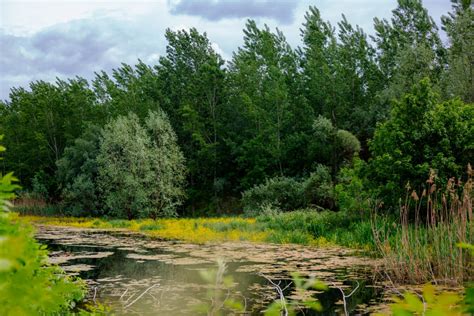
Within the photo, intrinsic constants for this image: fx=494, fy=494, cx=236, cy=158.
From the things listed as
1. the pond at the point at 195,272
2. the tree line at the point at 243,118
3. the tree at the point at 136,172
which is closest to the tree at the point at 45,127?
the tree line at the point at 243,118

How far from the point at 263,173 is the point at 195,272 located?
2182 cm

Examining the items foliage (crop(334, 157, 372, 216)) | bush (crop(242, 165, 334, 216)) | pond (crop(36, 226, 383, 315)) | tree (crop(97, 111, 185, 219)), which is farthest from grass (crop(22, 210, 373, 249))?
tree (crop(97, 111, 185, 219))

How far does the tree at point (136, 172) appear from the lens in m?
31.0

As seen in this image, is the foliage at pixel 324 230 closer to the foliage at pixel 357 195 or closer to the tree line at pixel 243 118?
the foliage at pixel 357 195

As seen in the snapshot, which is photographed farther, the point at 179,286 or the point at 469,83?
the point at 469,83

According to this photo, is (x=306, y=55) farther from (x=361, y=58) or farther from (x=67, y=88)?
(x=67, y=88)

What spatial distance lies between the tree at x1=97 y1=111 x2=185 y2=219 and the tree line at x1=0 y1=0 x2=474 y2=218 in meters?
0.09

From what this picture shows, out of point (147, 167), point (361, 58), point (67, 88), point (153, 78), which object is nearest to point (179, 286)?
point (147, 167)

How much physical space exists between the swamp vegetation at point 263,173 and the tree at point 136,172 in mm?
140

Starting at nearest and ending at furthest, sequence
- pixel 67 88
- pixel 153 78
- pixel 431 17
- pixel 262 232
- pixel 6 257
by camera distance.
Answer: pixel 6 257
pixel 262 232
pixel 431 17
pixel 153 78
pixel 67 88

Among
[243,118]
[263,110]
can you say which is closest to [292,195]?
[263,110]

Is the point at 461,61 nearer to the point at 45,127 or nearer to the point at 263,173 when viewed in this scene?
the point at 263,173

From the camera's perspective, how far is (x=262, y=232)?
1931 cm

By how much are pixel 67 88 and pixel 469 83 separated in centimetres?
3903
